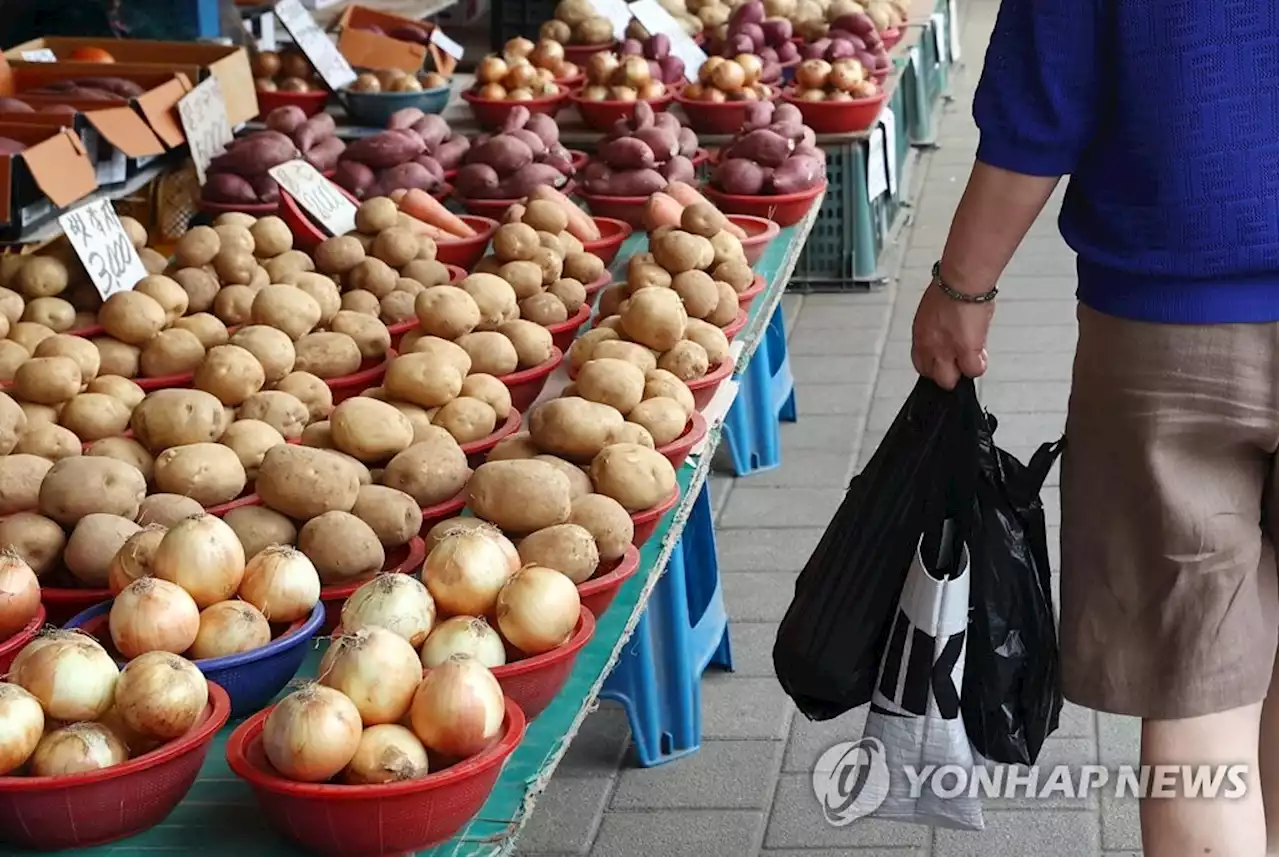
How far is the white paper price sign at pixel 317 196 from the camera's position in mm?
3408

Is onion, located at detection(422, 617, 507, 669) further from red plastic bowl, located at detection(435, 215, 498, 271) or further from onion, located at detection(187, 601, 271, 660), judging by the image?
red plastic bowl, located at detection(435, 215, 498, 271)

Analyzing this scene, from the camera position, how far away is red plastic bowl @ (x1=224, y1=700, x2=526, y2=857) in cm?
148

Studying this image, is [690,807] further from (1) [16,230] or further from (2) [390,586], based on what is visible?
(1) [16,230]

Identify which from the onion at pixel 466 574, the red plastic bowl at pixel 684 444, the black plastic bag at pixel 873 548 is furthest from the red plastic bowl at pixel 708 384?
the onion at pixel 466 574

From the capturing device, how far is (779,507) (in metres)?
4.07

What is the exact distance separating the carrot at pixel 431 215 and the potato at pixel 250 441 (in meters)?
1.23

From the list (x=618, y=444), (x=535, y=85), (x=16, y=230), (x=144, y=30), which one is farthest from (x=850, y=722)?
(x=144, y=30)

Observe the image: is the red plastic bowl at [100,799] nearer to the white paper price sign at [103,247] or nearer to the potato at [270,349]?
the potato at [270,349]

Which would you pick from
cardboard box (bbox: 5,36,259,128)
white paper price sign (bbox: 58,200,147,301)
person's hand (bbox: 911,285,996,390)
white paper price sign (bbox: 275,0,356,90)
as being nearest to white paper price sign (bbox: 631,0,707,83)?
white paper price sign (bbox: 275,0,356,90)

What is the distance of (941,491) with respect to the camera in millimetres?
2148

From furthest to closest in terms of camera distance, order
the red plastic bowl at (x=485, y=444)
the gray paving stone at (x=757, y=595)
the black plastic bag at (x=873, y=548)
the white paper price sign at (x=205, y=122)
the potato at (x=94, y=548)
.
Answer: the white paper price sign at (x=205, y=122) → the gray paving stone at (x=757, y=595) → the red plastic bowl at (x=485, y=444) → the black plastic bag at (x=873, y=548) → the potato at (x=94, y=548)

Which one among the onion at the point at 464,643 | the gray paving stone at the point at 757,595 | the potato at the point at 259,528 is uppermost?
the onion at the point at 464,643

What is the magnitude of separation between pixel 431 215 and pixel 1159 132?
194cm

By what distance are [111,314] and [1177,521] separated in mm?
1703
